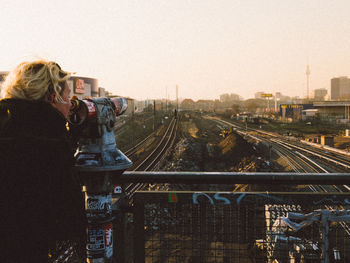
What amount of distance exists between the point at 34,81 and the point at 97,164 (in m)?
0.59

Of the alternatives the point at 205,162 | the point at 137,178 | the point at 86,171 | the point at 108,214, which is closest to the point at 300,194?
the point at 137,178

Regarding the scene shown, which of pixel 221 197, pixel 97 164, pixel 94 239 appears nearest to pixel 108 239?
pixel 94 239

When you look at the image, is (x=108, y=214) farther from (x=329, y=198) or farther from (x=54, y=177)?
(x=329, y=198)

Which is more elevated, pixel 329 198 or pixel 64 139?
pixel 64 139

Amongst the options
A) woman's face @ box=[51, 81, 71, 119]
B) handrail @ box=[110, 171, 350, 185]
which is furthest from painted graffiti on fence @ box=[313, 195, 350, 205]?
woman's face @ box=[51, 81, 71, 119]

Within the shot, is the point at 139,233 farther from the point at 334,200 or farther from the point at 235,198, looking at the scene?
the point at 334,200

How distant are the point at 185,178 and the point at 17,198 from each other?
1.12m

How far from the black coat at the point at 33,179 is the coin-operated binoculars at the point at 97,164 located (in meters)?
0.31

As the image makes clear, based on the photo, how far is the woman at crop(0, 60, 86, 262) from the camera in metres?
1.29

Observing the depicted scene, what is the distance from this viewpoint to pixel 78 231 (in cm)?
146

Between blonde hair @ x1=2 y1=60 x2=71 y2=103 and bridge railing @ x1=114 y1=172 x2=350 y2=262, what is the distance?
0.83 meters

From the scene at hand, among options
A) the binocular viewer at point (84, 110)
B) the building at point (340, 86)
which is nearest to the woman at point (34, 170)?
the binocular viewer at point (84, 110)

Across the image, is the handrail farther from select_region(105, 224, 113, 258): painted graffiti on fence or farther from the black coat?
the black coat

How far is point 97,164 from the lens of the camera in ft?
5.65
